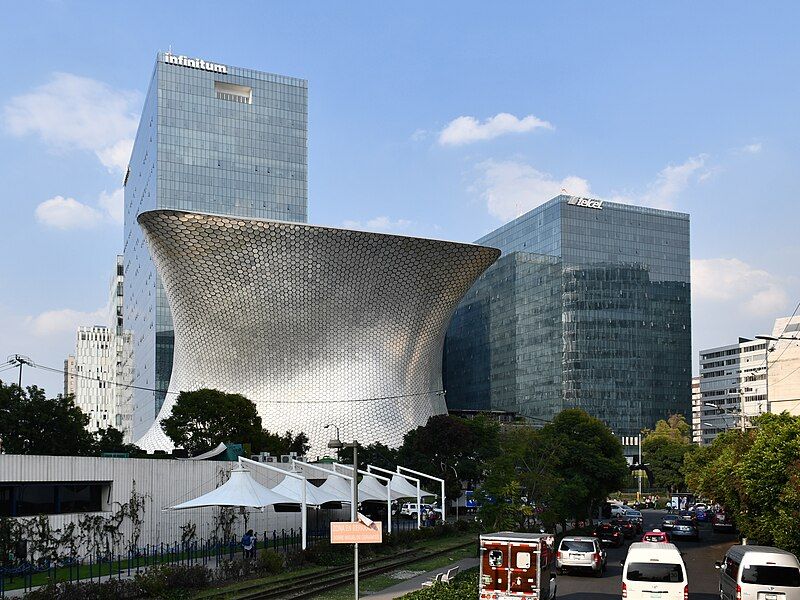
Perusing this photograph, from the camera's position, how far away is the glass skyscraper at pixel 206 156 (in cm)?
11744

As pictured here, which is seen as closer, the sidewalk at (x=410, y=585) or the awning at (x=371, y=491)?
the sidewalk at (x=410, y=585)

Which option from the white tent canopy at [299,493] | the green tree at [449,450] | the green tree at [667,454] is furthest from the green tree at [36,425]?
the green tree at [667,454]

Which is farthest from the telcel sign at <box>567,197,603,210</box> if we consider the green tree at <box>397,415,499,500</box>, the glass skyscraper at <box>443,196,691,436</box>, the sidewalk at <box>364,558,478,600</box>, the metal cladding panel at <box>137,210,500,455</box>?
the sidewalk at <box>364,558,478,600</box>

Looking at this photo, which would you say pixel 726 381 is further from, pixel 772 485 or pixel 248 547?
pixel 248 547

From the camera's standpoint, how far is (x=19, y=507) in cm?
3106

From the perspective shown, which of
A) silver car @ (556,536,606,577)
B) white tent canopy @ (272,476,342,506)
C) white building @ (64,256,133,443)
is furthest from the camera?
white building @ (64,256,133,443)

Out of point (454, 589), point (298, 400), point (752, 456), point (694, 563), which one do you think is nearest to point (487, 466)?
point (694, 563)

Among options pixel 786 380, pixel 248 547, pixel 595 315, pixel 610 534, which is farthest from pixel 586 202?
pixel 248 547

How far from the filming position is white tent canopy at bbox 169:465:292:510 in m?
31.7

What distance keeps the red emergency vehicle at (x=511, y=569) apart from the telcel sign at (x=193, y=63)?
111 m

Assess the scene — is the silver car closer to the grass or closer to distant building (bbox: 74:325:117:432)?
the grass

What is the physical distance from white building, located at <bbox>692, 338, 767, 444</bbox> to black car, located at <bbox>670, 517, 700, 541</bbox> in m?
119

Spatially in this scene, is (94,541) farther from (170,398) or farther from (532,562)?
(170,398)

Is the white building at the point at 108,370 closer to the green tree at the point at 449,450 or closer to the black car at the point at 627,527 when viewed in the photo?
the green tree at the point at 449,450
